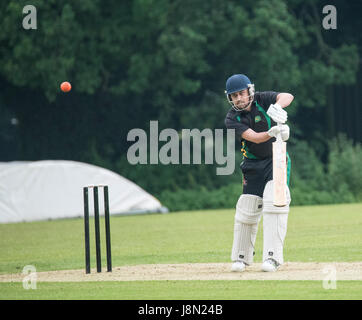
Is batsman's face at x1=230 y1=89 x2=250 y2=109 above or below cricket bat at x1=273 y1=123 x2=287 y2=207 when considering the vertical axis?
above

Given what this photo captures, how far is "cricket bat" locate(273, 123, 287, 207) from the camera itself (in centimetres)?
934

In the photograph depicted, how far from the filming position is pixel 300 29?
1184 inches

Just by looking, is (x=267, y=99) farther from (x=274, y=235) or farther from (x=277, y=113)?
(x=274, y=235)

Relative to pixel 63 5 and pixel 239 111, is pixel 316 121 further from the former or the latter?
pixel 239 111

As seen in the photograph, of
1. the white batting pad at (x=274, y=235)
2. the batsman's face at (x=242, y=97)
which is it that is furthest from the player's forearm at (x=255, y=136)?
the white batting pad at (x=274, y=235)

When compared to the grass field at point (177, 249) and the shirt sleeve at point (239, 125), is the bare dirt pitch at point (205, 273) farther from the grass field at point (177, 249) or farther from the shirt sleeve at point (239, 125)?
the shirt sleeve at point (239, 125)

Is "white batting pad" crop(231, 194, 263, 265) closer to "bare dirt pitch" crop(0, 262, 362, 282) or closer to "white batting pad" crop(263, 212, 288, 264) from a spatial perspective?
"bare dirt pitch" crop(0, 262, 362, 282)

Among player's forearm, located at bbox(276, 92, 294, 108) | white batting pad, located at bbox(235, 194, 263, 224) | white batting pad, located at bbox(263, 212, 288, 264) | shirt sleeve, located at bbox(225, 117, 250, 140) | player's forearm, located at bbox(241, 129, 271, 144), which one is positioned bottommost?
white batting pad, located at bbox(263, 212, 288, 264)

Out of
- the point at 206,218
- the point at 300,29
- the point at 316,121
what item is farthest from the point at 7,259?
the point at 316,121

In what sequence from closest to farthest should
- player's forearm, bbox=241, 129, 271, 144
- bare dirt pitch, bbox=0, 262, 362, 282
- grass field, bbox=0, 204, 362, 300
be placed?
grass field, bbox=0, 204, 362, 300 < bare dirt pitch, bbox=0, 262, 362, 282 < player's forearm, bbox=241, 129, 271, 144

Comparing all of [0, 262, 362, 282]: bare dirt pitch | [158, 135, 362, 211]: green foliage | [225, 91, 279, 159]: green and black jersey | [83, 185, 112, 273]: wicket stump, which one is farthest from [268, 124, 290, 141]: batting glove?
[158, 135, 362, 211]: green foliage

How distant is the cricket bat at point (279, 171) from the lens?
368 inches

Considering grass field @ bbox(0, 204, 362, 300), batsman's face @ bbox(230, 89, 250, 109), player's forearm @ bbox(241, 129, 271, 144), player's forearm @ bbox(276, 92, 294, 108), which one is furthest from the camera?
batsman's face @ bbox(230, 89, 250, 109)

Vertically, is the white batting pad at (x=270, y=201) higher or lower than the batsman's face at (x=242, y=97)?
lower
